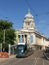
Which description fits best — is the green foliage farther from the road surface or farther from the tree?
the road surface

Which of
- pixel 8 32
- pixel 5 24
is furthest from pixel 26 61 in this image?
pixel 5 24

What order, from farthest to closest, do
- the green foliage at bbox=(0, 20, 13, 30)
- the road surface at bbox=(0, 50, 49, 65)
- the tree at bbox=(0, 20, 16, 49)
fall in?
the green foliage at bbox=(0, 20, 13, 30) < the tree at bbox=(0, 20, 16, 49) < the road surface at bbox=(0, 50, 49, 65)

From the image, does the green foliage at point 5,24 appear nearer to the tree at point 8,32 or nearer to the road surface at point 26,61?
the tree at point 8,32

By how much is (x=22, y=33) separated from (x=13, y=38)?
244 ft

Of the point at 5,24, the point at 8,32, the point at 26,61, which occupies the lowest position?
the point at 26,61

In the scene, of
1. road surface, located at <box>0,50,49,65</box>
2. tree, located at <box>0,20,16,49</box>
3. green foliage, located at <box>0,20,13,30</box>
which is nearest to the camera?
road surface, located at <box>0,50,49,65</box>

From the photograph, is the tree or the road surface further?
the tree

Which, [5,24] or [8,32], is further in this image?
[5,24]

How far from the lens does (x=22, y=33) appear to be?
187000 mm

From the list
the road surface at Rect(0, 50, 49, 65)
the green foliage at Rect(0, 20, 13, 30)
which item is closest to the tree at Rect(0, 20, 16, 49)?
the green foliage at Rect(0, 20, 13, 30)

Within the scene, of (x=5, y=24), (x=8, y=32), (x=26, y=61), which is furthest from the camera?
(x=5, y=24)

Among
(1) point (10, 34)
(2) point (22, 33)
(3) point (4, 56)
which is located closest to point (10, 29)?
(1) point (10, 34)

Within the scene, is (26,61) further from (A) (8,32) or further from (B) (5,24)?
(B) (5,24)

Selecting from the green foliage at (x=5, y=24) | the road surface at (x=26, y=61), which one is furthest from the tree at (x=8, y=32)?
the road surface at (x=26, y=61)
